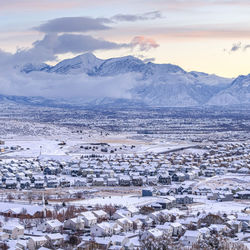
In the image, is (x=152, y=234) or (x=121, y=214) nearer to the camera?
(x=152, y=234)

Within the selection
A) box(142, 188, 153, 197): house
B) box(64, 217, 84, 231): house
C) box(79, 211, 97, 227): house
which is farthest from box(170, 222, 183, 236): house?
box(142, 188, 153, 197): house

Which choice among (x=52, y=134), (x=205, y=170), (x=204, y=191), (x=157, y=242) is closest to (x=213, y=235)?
(x=157, y=242)

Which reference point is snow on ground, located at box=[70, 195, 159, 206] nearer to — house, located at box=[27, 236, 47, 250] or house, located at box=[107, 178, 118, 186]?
house, located at box=[107, 178, 118, 186]

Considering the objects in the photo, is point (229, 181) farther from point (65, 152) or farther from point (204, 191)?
point (65, 152)

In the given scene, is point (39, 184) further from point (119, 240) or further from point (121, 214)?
point (119, 240)

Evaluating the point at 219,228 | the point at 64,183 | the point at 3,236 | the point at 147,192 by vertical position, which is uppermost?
the point at 3,236

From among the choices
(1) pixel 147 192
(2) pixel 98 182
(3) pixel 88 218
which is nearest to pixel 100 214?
(3) pixel 88 218

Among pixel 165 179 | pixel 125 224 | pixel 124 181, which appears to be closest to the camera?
pixel 125 224

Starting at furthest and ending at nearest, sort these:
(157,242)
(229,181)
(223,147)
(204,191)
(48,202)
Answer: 1. (223,147)
2. (229,181)
3. (204,191)
4. (48,202)
5. (157,242)

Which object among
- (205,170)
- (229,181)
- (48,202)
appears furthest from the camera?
(205,170)
